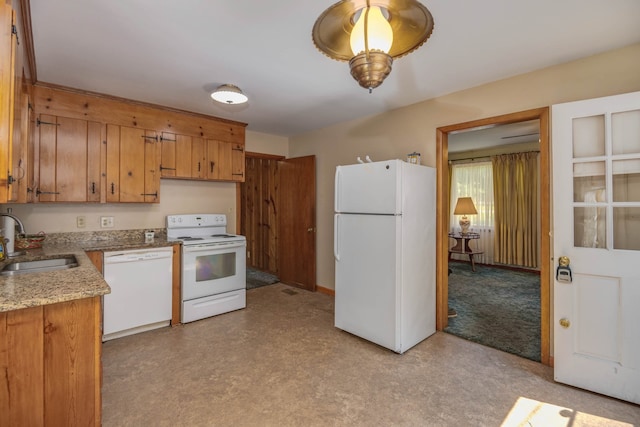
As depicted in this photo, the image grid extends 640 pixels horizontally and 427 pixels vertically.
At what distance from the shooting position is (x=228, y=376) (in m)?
2.29

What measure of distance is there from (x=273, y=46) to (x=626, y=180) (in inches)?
101

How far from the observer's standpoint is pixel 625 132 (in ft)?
6.61

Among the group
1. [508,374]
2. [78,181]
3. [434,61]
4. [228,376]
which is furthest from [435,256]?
[78,181]

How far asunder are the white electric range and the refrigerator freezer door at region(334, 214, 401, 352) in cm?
131

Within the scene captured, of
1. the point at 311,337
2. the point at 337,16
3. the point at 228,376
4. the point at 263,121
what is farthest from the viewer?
the point at 263,121

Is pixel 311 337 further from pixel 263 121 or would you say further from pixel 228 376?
pixel 263 121

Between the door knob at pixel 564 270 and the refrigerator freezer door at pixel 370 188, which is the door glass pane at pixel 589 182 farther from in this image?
the refrigerator freezer door at pixel 370 188

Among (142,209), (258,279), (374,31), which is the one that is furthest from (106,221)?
(374,31)

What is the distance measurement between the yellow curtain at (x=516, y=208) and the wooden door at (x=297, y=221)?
391 cm

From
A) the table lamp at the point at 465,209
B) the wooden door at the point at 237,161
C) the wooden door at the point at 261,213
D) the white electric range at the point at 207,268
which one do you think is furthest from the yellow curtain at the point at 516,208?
the white electric range at the point at 207,268

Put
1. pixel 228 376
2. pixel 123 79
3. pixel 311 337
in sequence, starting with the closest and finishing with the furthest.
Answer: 1. pixel 228 376
2. pixel 123 79
3. pixel 311 337

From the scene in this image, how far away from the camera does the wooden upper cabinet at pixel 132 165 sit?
3.15m

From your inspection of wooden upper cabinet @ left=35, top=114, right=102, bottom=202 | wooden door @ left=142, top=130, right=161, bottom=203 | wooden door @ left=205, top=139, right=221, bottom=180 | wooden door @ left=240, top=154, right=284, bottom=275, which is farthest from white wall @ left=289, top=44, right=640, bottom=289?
wooden upper cabinet @ left=35, top=114, right=102, bottom=202

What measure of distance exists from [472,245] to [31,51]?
279 inches
